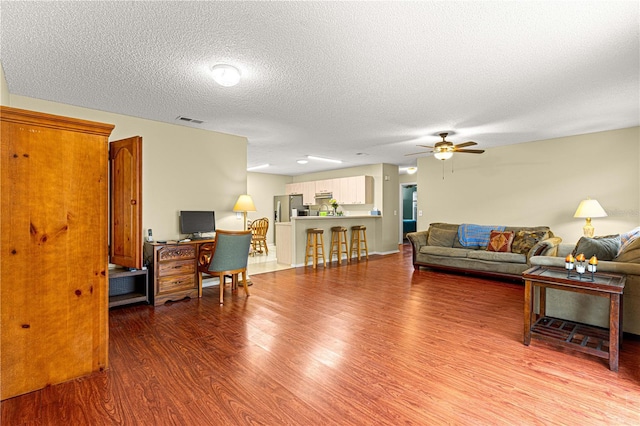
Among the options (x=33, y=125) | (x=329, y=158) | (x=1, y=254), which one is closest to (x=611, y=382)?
(x=1, y=254)

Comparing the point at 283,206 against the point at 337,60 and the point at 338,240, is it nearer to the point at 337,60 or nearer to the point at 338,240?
the point at 338,240

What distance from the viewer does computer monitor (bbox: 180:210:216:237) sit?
441 cm

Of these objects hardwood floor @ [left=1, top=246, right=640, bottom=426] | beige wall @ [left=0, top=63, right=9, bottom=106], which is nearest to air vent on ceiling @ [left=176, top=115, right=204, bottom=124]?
beige wall @ [left=0, top=63, right=9, bottom=106]

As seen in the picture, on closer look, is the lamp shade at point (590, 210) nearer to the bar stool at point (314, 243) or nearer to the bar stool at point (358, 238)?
the bar stool at point (358, 238)

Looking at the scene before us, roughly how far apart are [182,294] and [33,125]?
2590 mm

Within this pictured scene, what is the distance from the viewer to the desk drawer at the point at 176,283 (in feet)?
12.5

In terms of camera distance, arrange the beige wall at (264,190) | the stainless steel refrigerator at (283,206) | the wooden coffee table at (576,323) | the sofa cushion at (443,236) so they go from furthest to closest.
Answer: the stainless steel refrigerator at (283,206)
the beige wall at (264,190)
the sofa cushion at (443,236)
the wooden coffee table at (576,323)

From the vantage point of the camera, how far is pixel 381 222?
805 cm

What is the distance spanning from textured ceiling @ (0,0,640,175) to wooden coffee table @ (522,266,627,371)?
179cm

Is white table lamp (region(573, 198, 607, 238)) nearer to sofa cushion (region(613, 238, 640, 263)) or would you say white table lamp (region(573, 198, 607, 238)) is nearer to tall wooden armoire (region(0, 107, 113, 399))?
sofa cushion (region(613, 238, 640, 263))

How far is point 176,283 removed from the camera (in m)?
3.96

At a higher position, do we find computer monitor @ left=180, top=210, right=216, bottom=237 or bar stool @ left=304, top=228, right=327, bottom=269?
computer monitor @ left=180, top=210, right=216, bottom=237

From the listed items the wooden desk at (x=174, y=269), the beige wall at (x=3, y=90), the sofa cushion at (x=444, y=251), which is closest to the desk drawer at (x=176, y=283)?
the wooden desk at (x=174, y=269)

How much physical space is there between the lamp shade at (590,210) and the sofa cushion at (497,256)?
1.11 meters
